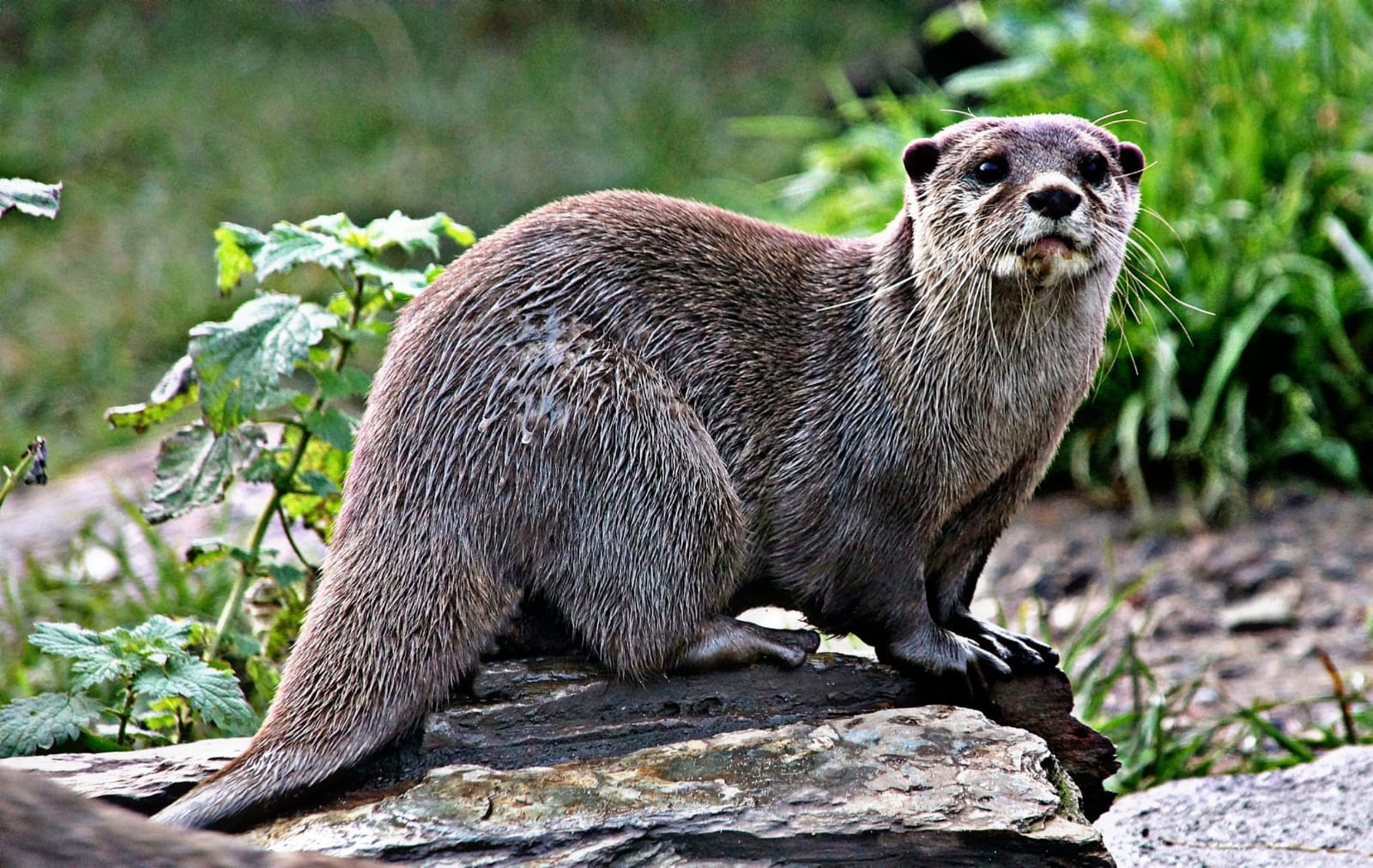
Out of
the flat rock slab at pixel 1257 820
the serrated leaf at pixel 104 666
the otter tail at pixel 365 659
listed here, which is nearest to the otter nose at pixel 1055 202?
the otter tail at pixel 365 659

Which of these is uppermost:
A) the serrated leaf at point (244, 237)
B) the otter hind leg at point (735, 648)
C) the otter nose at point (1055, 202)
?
the serrated leaf at point (244, 237)

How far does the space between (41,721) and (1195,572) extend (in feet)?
13.5

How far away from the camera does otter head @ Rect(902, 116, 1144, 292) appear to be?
2.95m

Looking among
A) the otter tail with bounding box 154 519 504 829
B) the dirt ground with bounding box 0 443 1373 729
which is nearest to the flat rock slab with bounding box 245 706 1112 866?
the otter tail with bounding box 154 519 504 829

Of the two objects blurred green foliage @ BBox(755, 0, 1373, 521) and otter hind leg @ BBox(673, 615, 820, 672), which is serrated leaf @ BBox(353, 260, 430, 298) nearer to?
otter hind leg @ BBox(673, 615, 820, 672)

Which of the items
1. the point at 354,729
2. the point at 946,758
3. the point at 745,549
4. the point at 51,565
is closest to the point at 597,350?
the point at 745,549

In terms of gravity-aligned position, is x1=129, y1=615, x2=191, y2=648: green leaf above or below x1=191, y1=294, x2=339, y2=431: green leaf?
below

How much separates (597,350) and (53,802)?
1.45 meters

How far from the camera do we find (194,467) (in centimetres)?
346

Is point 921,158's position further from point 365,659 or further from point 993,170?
point 365,659

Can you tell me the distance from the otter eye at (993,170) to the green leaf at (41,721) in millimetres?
2219

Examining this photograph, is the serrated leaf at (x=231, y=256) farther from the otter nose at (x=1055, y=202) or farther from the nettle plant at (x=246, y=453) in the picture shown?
the otter nose at (x=1055, y=202)

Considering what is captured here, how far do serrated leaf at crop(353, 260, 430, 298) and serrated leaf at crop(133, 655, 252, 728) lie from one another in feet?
3.22

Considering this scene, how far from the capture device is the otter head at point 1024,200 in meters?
2.95
